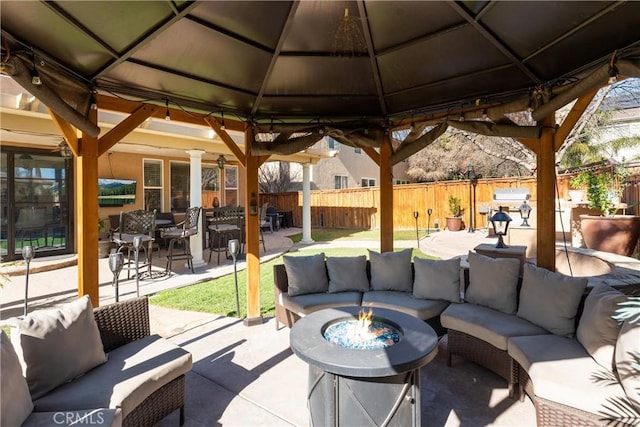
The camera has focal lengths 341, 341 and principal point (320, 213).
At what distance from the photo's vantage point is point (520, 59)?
341cm

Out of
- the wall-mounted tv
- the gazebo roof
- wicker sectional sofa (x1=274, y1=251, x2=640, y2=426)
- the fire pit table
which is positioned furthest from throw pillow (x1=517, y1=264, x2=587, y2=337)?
the wall-mounted tv

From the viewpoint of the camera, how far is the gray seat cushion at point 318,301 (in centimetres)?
386

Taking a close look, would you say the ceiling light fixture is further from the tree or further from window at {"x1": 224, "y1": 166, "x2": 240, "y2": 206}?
the tree

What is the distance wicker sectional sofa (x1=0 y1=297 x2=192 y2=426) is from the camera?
1.83 m

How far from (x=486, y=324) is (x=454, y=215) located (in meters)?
11.5

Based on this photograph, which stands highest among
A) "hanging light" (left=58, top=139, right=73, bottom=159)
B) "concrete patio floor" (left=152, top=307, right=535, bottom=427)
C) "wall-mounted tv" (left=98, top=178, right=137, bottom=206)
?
"hanging light" (left=58, top=139, right=73, bottom=159)

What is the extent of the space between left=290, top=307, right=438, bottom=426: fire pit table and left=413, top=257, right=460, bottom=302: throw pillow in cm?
150

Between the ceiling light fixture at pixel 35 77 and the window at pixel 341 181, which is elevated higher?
the window at pixel 341 181

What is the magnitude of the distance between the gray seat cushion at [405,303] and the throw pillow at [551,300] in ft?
2.59

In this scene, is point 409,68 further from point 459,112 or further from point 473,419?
point 473,419

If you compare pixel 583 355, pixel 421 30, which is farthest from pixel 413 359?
pixel 421 30

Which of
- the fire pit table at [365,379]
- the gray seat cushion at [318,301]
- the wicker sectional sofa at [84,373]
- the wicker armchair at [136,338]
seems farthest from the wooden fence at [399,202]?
the wicker sectional sofa at [84,373]

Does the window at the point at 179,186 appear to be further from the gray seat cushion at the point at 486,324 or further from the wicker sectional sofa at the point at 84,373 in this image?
the gray seat cushion at the point at 486,324

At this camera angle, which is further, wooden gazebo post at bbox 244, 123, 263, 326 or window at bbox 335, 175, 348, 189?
window at bbox 335, 175, 348, 189
